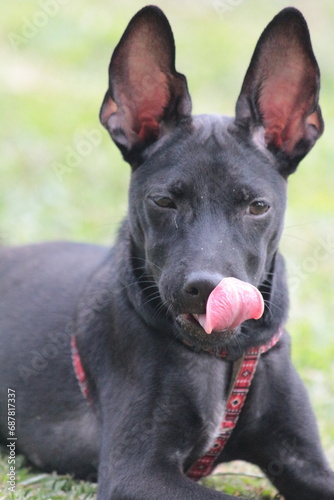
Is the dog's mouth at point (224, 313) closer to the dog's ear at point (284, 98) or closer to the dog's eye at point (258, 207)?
the dog's eye at point (258, 207)

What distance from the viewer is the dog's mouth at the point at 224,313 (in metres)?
3.58

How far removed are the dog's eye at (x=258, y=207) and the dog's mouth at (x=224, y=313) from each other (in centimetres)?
39

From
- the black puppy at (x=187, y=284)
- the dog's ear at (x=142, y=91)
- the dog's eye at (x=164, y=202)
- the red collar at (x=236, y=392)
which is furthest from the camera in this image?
the red collar at (x=236, y=392)

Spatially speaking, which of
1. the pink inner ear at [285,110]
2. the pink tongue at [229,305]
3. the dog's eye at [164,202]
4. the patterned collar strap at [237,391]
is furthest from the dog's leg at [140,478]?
the pink inner ear at [285,110]

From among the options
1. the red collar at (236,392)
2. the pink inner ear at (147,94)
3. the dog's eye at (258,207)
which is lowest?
the red collar at (236,392)

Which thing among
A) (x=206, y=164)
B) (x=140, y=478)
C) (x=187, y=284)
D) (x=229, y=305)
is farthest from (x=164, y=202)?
(x=140, y=478)

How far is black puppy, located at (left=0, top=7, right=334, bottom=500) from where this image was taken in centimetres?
393

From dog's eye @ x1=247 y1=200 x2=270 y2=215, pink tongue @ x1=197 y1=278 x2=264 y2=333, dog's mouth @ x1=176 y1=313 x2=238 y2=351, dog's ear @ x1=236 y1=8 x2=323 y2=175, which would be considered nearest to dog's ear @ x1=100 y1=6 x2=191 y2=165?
dog's ear @ x1=236 y1=8 x2=323 y2=175

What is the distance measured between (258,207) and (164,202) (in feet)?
1.24

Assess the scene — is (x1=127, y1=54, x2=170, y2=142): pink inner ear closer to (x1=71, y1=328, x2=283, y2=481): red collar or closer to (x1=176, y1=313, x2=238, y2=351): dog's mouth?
(x1=176, y1=313, x2=238, y2=351): dog's mouth

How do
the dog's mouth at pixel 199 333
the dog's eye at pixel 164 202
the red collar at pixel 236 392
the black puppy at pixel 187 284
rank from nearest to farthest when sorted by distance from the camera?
the dog's mouth at pixel 199 333, the black puppy at pixel 187 284, the dog's eye at pixel 164 202, the red collar at pixel 236 392

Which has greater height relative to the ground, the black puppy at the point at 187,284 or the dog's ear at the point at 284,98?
the dog's ear at the point at 284,98

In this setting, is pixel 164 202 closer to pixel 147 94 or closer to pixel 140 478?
pixel 147 94

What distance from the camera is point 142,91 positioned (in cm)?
432
